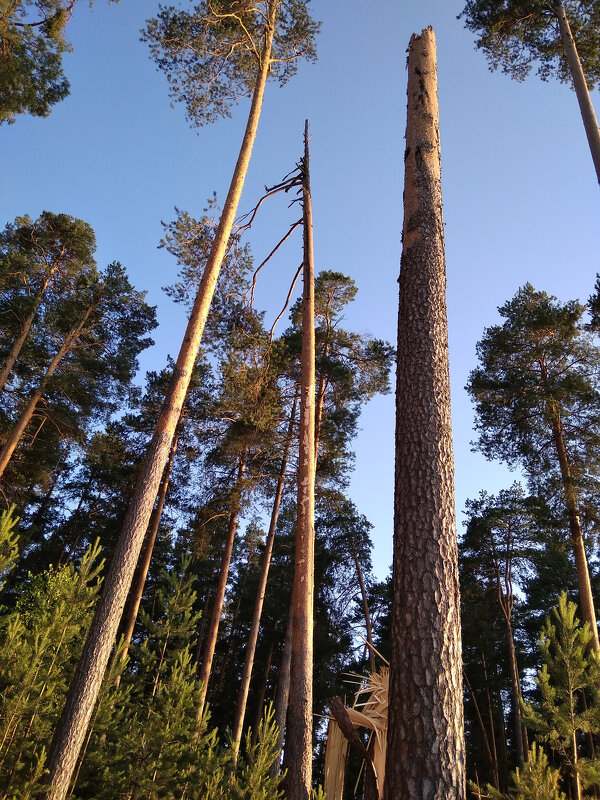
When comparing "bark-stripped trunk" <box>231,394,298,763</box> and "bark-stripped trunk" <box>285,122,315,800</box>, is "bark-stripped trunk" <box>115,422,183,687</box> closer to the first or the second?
"bark-stripped trunk" <box>231,394,298,763</box>

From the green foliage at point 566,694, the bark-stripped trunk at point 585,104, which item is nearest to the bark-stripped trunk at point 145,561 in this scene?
the green foliage at point 566,694

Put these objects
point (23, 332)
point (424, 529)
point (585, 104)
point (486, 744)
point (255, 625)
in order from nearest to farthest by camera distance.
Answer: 1. point (424, 529)
2. point (585, 104)
3. point (255, 625)
4. point (23, 332)
5. point (486, 744)

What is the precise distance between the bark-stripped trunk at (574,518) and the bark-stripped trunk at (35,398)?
13140mm

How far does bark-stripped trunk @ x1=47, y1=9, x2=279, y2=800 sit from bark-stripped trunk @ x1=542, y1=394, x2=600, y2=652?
26.6 ft

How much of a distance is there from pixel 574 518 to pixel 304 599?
7644 mm

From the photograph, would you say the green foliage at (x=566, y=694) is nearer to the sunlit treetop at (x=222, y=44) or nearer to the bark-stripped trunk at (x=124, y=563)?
the bark-stripped trunk at (x=124, y=563)

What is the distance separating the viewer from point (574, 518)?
37.3ft

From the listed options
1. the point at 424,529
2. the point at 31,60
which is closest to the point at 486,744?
the point at 424,529

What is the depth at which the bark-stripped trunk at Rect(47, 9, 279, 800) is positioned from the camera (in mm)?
4574

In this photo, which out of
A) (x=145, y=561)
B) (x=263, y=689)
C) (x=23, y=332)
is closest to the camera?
(x=145, y=561)

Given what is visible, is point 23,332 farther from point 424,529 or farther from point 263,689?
point 263,689

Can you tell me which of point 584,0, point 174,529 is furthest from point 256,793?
point 174,529

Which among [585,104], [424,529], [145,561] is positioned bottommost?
[424,529]

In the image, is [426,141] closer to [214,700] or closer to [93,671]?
[93,671]
